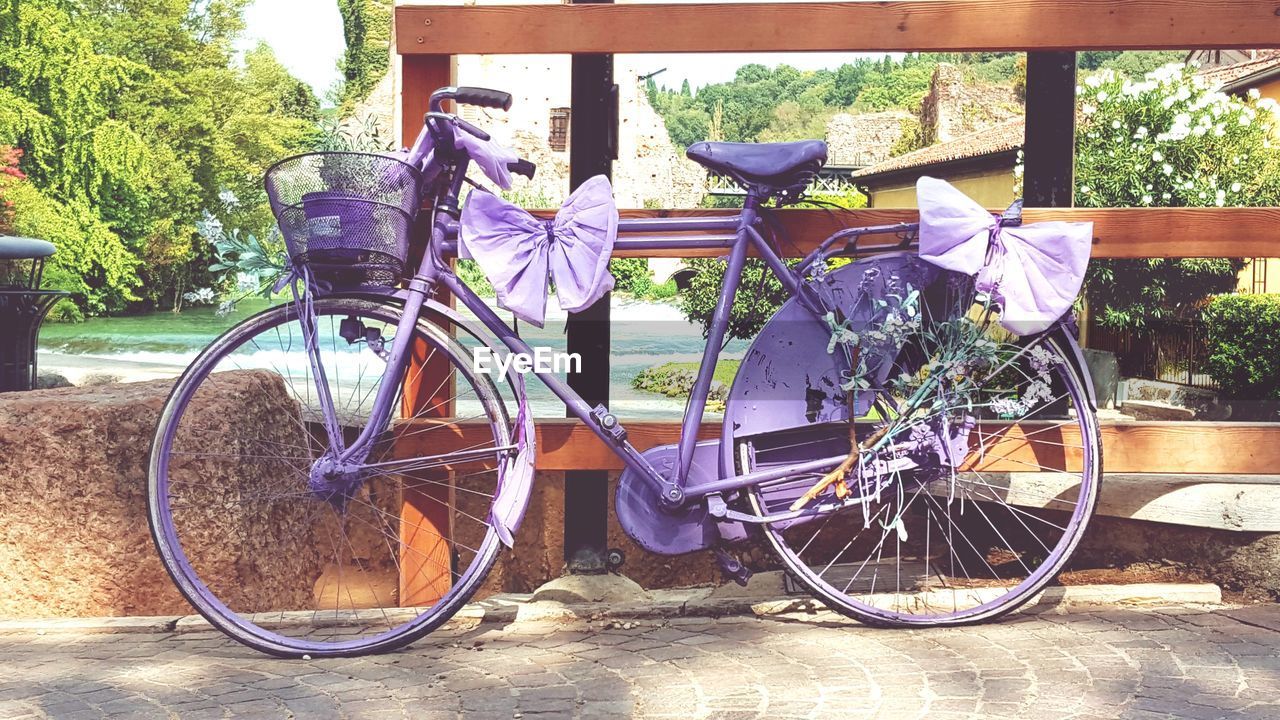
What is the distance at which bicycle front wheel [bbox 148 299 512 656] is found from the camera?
8.40 feet

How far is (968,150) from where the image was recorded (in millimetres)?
29516

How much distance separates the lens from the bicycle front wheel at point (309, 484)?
8.40 ft

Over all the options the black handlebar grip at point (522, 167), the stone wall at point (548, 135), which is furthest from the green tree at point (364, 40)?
the black handlebar grip at point (522, 167)

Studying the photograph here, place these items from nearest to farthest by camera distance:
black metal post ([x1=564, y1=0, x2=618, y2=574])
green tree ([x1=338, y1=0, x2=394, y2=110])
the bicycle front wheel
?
the bicycle front wheel, black metal post ([x1=564, y1=0, x2=618, y2=574]), green tree ([x1=338, y1=0, x2=394, y2=110])

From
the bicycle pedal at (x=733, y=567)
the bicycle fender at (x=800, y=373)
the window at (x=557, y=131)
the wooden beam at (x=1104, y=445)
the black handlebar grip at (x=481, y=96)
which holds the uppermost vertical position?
the window at (x=557, y=131)

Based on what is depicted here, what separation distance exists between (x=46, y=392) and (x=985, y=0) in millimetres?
2681

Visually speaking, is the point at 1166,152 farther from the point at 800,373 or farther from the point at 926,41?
the point at 800,373

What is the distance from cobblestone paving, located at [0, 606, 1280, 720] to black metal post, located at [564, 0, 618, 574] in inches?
14.6

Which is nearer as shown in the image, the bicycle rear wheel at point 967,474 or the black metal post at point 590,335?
the bicycle rear wheel at point 967,474

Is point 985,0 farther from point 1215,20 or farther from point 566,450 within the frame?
point 566,450

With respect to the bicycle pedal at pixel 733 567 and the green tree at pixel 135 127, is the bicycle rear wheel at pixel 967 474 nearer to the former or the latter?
the bicycle pedal at pixel 733 567

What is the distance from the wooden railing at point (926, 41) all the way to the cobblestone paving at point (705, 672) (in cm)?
44

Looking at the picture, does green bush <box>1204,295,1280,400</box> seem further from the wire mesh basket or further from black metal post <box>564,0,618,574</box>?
the wire mesh basket

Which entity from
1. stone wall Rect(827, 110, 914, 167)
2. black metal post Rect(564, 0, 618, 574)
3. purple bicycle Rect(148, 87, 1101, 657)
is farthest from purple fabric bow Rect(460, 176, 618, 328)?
stone wall Rect(827, 110, 914, 167)
